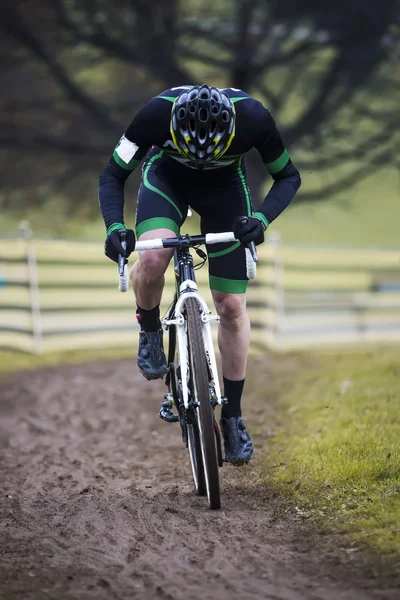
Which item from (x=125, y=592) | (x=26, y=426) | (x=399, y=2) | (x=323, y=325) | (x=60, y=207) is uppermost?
(x=399, y=2)

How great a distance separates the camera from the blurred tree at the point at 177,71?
11.9 metres

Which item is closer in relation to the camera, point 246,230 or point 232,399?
point 246,230

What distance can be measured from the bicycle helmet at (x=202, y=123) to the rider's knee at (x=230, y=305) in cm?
84

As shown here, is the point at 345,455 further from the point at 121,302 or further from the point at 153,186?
the point at 121,302

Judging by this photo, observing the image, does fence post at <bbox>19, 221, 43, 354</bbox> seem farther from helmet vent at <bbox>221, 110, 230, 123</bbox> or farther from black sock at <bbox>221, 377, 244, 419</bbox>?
helmet vent at <bbox>221, 110, 230, 123</bbox>

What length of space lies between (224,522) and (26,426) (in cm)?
351

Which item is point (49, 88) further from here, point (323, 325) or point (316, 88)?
point (323, 325)

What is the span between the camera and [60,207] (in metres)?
13.4

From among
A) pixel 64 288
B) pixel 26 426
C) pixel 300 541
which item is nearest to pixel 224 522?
pixel 300 541

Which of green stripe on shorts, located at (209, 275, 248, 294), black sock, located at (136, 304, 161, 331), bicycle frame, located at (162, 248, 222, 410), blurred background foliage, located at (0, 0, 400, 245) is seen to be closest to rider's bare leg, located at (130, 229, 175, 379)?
black sock, located at (136, 304, 161, 331)

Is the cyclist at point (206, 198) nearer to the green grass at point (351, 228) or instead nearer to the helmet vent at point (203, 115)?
the helmet vent at point (203, 115)

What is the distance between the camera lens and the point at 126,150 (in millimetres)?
4555

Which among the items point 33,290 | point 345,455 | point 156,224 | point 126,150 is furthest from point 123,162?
point 33,290

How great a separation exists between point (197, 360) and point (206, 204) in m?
1.06
